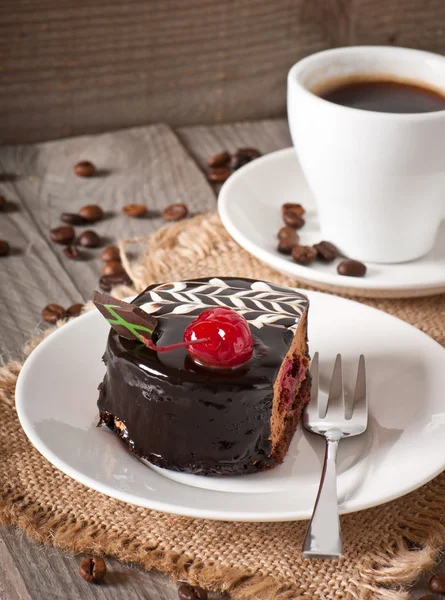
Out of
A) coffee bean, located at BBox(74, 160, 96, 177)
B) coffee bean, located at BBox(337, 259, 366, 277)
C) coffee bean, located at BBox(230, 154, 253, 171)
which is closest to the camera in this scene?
coffee bean, located at BBox(337, 259, 366, 277)

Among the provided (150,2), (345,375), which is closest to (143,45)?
(150,2)

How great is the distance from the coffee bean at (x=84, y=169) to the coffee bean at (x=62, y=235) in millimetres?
312

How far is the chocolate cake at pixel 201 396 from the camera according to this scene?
136 centimetres

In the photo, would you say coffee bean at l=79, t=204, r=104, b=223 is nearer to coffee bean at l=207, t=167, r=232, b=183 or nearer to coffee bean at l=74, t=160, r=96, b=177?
coffee bean at l=74, t=160, r=96, b=177

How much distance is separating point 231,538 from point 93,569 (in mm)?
219

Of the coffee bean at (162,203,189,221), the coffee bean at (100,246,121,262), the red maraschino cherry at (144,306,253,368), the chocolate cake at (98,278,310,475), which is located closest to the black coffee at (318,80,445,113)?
the coffee bean at (162,203,189,221)

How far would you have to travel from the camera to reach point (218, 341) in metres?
1.32

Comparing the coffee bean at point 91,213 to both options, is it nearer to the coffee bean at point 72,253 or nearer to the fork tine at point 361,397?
the coffee bean at point 72,253

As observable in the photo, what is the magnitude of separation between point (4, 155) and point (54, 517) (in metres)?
1.44

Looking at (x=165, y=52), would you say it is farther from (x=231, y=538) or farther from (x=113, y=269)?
(x=231, y=538)

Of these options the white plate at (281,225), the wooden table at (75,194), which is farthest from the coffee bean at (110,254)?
the white plate at (281,225)

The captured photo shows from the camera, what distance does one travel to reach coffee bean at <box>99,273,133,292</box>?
201 centimetres

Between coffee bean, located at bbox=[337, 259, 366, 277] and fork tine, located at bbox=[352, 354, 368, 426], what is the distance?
40 centimetres

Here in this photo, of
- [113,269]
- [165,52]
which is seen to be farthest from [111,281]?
[165,52]
